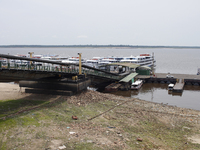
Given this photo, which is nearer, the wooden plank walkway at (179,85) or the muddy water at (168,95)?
the muddy water at (168,95)

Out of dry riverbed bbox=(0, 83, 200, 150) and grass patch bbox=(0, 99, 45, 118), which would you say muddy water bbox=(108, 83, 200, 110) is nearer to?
dry riverbed bbox=(0, 83, 200, 150)

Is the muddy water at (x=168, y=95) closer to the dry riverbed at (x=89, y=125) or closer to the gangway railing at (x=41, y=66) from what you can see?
the dry riverbed at (x=89, y=125)

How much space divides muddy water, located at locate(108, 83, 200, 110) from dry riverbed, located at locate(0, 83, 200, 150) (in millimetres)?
7526

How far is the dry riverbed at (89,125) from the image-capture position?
18331 mm

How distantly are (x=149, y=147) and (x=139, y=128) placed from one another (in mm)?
4802

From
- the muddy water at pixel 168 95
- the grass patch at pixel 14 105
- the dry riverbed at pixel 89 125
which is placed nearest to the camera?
→ the dry riverbed at pixel 89 125

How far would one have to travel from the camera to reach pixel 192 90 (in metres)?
51.3

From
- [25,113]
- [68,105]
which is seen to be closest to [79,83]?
[68,105]

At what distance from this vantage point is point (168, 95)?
1817 inches

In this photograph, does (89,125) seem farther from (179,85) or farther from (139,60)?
(139,60)

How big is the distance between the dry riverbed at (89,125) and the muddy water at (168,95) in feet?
24.7

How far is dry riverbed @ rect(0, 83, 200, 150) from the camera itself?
18.3m

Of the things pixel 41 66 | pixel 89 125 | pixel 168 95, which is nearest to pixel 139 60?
pixel 168 95

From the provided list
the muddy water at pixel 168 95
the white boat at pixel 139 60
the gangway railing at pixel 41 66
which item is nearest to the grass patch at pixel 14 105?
the gangway railing at pixel 41 66
